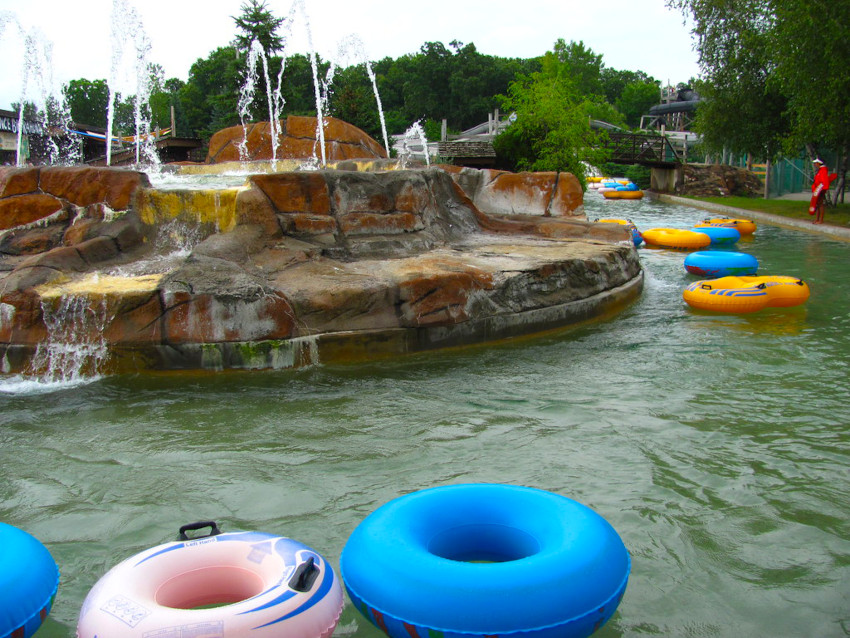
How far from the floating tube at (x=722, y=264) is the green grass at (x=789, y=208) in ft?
26.5

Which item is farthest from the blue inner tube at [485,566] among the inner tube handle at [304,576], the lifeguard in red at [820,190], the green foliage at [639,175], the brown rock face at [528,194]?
the green foliage at [639,175]

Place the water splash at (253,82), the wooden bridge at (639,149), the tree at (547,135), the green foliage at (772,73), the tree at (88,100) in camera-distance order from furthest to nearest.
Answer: the tree at (88,100)
the wooden bridge at (639,149)
the water splash at (253,82)
the tree at (547,135)
the green foliage at (772,73)

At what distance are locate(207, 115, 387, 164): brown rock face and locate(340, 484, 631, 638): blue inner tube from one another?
12737mm

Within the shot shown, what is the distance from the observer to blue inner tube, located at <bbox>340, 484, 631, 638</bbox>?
263cm

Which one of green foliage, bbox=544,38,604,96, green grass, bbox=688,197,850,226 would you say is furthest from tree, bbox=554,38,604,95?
green grass, bbox=688,197,850,226

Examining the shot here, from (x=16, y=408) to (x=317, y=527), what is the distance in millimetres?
3386

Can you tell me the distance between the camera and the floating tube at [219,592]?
2.48 metres

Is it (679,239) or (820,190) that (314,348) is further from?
(820,190)

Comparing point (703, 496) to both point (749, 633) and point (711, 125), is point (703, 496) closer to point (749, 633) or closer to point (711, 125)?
point (749, 633)

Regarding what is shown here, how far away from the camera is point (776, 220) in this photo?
19.3 m

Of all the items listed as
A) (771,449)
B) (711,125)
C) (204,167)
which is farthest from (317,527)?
(711,125)

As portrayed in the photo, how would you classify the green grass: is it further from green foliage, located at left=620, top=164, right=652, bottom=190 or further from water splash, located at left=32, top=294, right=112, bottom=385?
water splash, located at left=32, top=294, right=112, bottom=385

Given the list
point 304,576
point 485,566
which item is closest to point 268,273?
point 304,576

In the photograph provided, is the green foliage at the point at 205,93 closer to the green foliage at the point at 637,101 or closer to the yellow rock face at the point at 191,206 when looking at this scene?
the yellow rock face at the point at 191,206
